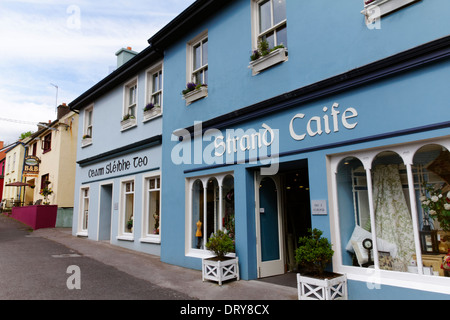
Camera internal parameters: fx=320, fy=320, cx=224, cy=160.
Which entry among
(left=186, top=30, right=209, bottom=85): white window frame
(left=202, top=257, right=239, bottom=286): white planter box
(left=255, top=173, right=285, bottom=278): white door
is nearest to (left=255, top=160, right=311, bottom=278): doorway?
(left=255, top=173, right=285, bottom=278): white door

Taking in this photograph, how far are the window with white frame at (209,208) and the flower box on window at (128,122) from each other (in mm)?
4228

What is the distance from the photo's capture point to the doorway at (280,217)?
7.00 m

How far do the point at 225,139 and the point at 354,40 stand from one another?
3.44 metres

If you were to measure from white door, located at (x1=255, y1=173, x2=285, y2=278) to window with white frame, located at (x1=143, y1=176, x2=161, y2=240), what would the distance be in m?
4.42

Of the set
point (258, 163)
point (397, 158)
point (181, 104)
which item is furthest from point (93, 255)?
point (397, 158)

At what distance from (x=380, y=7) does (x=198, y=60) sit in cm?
511

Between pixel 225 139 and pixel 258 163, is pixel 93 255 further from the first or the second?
pixel 258 163

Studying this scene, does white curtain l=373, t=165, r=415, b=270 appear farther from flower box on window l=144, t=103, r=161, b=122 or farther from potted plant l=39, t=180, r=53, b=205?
potted plant l=39, t=180, r=53, b=205

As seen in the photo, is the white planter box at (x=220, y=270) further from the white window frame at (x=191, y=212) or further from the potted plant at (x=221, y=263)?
the white window frame at (x=191, y=212)

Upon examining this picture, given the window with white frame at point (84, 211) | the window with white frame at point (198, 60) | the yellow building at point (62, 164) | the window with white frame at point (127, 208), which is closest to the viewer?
the window with white frame at point (198, 60)

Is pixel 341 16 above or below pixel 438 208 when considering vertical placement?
above

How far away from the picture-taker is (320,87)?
221 inches

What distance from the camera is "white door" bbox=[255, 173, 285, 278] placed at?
6957 millimetres

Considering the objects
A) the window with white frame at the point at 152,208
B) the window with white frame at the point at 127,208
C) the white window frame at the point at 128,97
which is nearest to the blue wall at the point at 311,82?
the window with white frame at the point at 152,208
